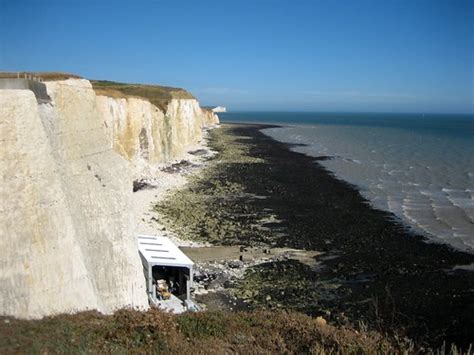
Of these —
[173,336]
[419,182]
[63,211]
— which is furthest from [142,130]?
[173,336]

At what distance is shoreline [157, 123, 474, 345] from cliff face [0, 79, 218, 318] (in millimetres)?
6686

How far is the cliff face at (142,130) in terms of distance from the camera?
125ft

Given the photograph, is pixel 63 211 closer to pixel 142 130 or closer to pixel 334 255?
pixel 334 255

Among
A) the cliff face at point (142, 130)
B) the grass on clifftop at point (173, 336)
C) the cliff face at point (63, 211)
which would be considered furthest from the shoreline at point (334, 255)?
the cliff face at point (63, 211)

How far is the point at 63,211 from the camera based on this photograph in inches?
448

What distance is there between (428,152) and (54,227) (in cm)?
7979

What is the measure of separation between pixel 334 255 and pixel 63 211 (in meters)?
17.7

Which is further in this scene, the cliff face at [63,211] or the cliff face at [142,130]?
the cliff face at [142,130]

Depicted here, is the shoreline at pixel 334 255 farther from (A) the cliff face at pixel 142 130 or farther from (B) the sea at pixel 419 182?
(A) the cliff face at pixel 142 130

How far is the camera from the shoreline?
18.7m

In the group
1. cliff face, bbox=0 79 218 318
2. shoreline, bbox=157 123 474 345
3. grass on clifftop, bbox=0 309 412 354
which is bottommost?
shoreline, bbox=157 123 474 345

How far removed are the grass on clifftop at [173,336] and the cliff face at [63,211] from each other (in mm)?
879

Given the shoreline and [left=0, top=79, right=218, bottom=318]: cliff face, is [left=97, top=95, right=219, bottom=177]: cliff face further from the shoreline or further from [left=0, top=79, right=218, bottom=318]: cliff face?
[left=0, top=79, right=218, bottom=318]: cliff face

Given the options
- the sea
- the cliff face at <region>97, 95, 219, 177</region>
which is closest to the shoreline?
the sea
